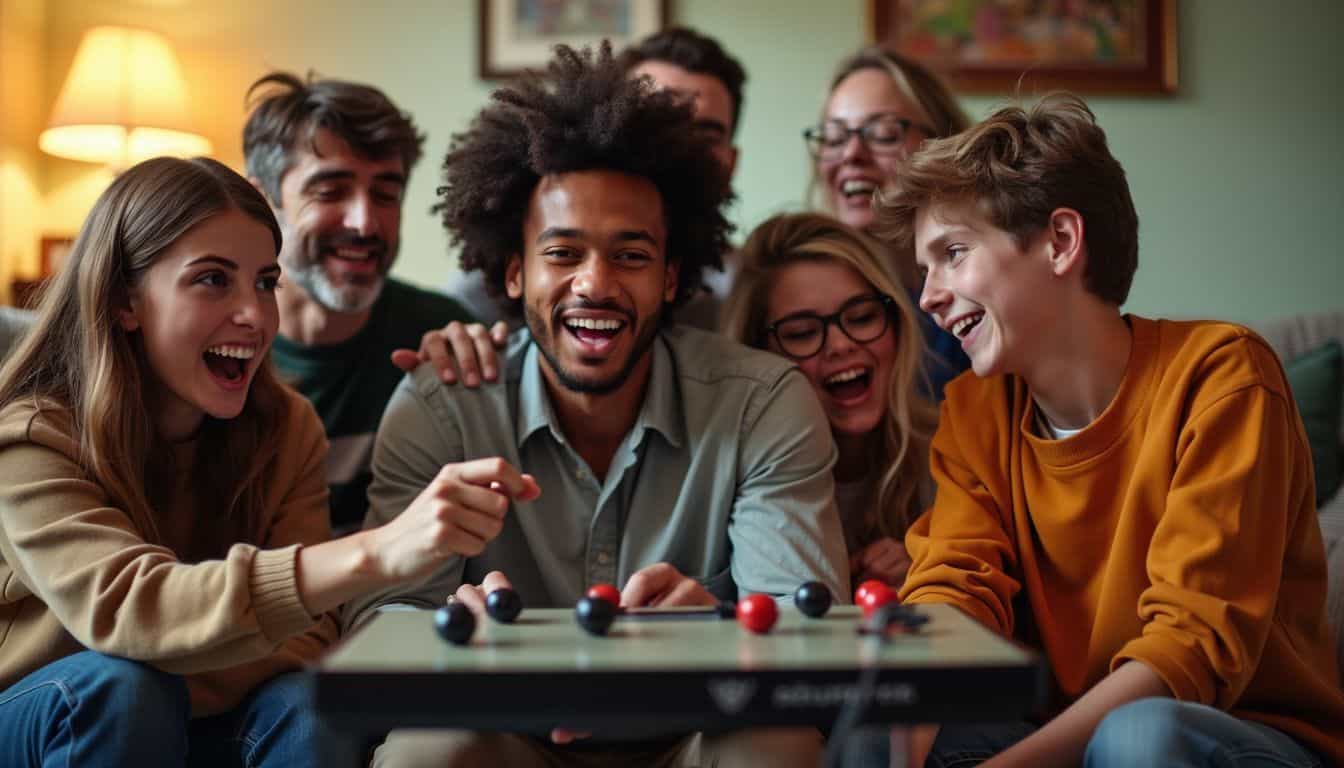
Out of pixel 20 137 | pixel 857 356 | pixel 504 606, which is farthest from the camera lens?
pixel 20 137

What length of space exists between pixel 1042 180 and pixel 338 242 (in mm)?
1330

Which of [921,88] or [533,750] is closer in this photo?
[533,750]

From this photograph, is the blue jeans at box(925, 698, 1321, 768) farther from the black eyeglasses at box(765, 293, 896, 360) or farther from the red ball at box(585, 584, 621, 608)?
the black eyeglasses at box(765, 293, 896, 360)

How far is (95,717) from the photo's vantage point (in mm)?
1426

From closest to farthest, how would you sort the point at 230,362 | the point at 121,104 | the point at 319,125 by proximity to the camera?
1. the point at 230,362
2. the point at 319,125
3. the point at 121,104

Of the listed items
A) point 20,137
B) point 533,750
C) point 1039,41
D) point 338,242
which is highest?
point 1039,41

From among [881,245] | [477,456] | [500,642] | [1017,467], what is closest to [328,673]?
[500,642]

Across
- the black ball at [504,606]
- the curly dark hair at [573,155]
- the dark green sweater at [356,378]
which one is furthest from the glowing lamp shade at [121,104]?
the black ball at [504,606]

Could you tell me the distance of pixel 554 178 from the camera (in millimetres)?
1938

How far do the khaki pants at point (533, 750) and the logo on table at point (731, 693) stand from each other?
0.35 m

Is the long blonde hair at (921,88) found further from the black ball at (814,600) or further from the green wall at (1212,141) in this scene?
the black ball at (814,600)

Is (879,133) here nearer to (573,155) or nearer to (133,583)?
(573,155)

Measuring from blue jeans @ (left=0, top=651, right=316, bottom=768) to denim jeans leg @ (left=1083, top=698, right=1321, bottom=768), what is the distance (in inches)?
36.7

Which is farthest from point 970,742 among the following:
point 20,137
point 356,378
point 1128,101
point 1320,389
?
point 20,137
